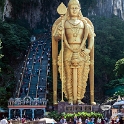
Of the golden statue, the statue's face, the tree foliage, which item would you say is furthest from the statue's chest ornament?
the tree foliage

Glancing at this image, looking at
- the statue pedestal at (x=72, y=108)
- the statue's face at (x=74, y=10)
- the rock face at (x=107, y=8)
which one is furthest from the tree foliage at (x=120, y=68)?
the rock face at (x=107, y=8)

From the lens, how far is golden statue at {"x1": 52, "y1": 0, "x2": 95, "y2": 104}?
2341cm

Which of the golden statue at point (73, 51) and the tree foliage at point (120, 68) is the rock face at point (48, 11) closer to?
the tree foliage at point (120, 68)

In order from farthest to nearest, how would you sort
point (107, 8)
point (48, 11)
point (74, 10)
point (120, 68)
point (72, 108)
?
1. point (48, 11)
2. point (107, 8)
3. point (120, 68)
4. point (74, 10)
5. point (72, 108)

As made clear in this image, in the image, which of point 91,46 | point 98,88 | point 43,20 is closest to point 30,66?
point 98,88

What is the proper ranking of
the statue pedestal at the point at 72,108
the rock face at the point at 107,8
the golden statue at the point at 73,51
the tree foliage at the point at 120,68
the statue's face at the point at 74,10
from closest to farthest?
the statue pedestal at the point at 72,108, the golden statue at the point at 73,51, the statue's face at the point at 74,10, the tree foliage at the point at 120,68, the rock face at the point at 107,8

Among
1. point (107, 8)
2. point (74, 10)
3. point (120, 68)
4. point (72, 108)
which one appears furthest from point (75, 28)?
point (107, 8)

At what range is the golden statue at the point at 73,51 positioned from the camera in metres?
23.4

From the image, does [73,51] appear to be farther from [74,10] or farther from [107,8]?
[107,8]

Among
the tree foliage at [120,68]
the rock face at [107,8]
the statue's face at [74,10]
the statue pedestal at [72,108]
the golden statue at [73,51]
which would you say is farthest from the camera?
the rock face at [107,8]

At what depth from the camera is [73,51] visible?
23391 mm

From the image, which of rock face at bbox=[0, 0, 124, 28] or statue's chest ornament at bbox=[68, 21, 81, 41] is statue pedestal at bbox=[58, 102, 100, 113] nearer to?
statue's chest ornament at bbox=[68, 21, 81, 41]

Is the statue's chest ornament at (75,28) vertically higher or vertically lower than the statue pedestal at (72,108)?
higher

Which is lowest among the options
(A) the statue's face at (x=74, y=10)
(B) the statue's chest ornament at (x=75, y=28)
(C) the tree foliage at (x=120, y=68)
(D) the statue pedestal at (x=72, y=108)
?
(D) the statue pedestal at (x=72, y=108)
